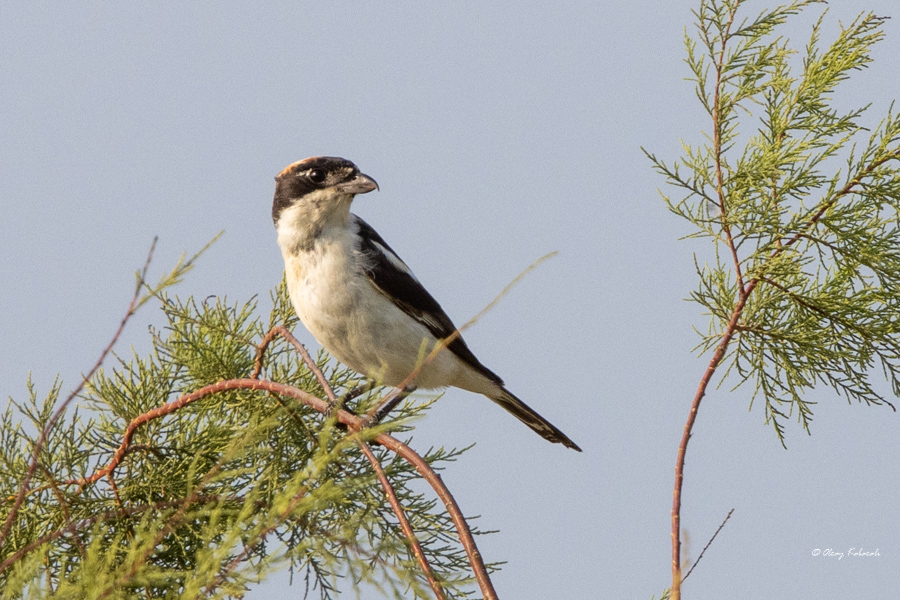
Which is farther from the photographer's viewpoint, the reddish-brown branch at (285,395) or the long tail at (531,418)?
the long tail at (531,418)

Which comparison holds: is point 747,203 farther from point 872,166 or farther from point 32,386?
point 32,386

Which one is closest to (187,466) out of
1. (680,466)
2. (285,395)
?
(285,395)

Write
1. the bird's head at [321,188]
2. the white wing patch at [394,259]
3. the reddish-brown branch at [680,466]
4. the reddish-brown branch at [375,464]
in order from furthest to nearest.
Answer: the white wing patch at [394,259] < the bird's head at [321,188] < the reddish-brown branch at [375,464] < the reddish-brown branch at [680,466]

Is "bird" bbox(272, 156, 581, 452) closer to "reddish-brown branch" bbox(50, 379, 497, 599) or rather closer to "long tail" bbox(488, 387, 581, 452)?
"long tail" bbox(488, 387, 581, 452)

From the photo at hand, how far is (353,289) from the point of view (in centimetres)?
500

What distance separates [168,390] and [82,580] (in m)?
1.73

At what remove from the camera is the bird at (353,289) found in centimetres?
495

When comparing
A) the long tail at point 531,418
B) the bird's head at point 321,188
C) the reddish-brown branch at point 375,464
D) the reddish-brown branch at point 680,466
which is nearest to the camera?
the reddish-brown branch at point 680,466

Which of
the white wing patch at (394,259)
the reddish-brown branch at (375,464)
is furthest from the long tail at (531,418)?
Result: the reddish-brown branch at (375,464)

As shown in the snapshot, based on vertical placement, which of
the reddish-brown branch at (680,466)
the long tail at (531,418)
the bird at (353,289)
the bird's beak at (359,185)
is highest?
the bird's beak at (359,185)

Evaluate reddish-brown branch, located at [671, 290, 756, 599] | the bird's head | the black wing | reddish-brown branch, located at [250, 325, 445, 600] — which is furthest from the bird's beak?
reddish-brown branch, located at [671, 290, 756, 599]

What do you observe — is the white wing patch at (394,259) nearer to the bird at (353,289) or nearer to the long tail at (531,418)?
the bird at (353,289)

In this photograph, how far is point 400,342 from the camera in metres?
5.10

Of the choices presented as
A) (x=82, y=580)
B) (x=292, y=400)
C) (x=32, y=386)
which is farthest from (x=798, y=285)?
(x=32, y=386)
